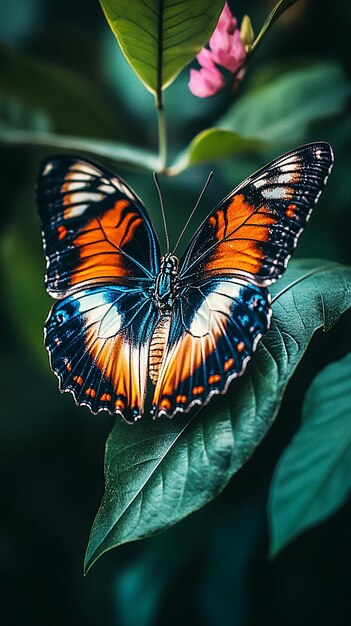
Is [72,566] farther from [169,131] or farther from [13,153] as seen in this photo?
[169,131]

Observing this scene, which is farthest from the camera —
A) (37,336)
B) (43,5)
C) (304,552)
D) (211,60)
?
(43,5)

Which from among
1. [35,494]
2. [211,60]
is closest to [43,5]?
[211,60]

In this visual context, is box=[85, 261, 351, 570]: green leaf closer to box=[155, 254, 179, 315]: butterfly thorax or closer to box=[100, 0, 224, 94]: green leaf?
box=[155, 254, 179, 315]: butterfly thorax

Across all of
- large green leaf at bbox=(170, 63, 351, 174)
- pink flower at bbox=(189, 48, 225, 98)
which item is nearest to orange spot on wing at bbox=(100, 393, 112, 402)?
pink flower at bbox=(189, 48, 225, 98)

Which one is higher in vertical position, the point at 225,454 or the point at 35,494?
the point at 225,454

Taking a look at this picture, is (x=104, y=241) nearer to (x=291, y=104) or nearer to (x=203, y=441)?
(x=203, y=441)

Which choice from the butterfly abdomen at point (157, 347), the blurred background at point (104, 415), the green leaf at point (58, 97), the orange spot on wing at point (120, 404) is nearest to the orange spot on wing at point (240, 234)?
the butterfly abdomen at point (157, 347)
